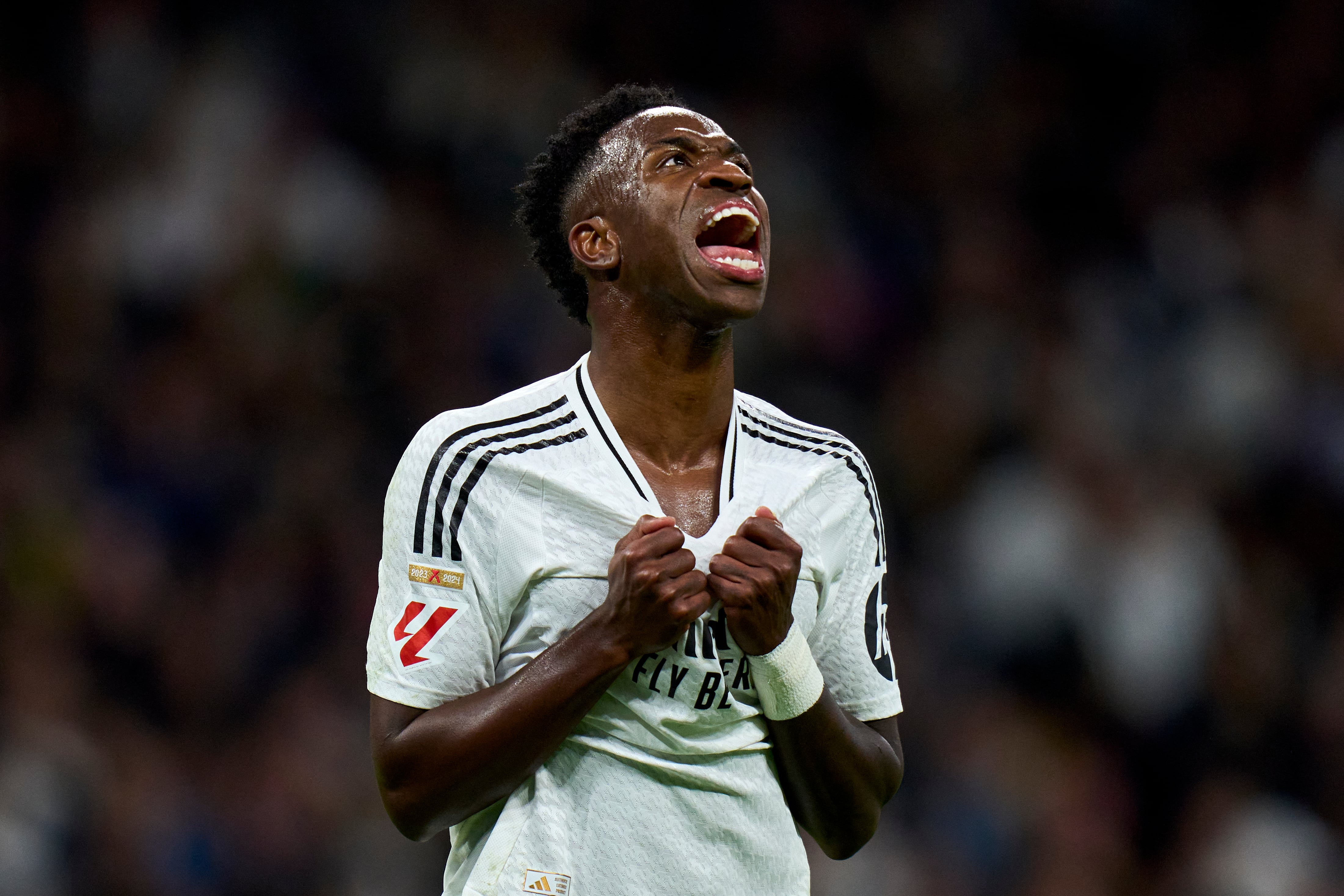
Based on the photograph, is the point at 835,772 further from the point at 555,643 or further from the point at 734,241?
the point at 734,241

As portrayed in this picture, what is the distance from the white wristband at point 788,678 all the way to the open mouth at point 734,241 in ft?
1.98

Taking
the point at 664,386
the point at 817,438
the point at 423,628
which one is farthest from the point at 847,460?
the point at 423,628

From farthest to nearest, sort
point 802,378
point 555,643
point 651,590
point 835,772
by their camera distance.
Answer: point 802,378 < point 835,772 < point 555,643 < point 651,590

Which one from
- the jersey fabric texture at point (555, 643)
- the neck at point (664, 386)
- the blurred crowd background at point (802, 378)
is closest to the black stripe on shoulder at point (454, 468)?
the jersey fabric texture at point (555, 643)

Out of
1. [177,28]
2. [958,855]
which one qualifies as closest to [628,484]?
[958,855]

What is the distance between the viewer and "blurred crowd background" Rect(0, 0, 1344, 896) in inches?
227

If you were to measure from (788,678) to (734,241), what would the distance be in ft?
2.55

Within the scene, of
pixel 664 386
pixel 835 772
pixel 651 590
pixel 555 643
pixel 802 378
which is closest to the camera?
pixel 651 590

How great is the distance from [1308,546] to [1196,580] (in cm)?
68

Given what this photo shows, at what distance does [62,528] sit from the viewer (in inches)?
251

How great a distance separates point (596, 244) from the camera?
2822mm

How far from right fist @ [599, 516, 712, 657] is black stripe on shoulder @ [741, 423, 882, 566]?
464mm

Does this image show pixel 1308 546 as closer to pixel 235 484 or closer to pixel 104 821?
pixel 235 484

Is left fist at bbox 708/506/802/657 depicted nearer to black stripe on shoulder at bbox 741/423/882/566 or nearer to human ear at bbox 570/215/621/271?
black stripe on shoulder at bbox 741/423/882/566
